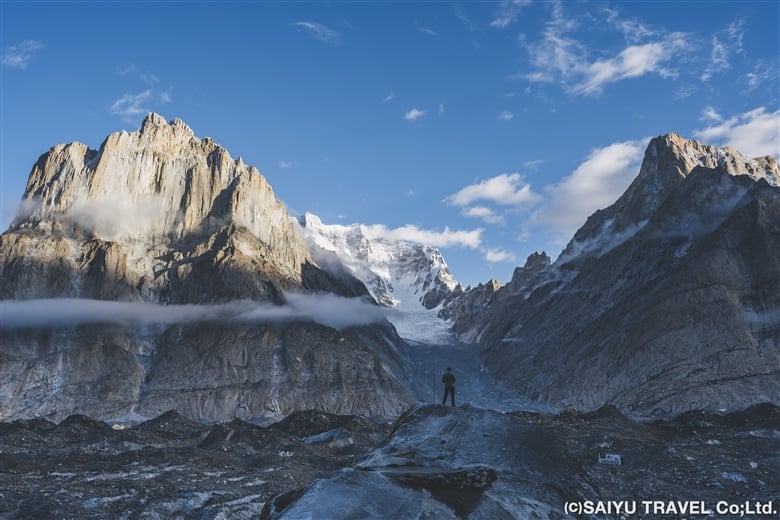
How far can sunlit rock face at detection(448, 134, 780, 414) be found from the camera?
11369cm

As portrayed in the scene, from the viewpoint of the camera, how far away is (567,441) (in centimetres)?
5816

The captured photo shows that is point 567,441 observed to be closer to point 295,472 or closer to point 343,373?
point 295,472

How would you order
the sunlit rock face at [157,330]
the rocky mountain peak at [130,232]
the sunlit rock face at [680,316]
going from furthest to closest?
1. the rocky mountain peak at [130,232]
2. the sunlit rock face at [157,330]
3. the sunlit rock face at [680,316]

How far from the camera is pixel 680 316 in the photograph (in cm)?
12756

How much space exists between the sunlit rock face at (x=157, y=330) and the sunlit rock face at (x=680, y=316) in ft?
147

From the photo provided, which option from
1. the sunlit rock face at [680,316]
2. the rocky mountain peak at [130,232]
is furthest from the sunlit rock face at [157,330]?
the sunlit rock face at [680,316]

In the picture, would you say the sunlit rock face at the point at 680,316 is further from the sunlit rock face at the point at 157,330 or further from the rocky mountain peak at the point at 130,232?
the rocky mountain peak at the point at 130,232

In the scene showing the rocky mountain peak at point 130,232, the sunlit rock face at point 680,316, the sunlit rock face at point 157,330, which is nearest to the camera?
the sunlit rock face at point 680,316

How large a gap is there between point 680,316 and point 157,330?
4634 inches

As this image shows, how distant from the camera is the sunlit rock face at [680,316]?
114m

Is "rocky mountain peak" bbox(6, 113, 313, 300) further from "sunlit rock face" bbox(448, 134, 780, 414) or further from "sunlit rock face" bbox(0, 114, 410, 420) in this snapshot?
"sunlit rock face" bbox(448, 134, 780, 414)

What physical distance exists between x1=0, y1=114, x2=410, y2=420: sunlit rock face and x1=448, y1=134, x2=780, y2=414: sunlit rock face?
147 ft

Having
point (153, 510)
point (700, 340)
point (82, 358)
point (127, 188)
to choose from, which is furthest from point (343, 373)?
point (153, 510)

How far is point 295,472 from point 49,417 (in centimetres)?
9835
